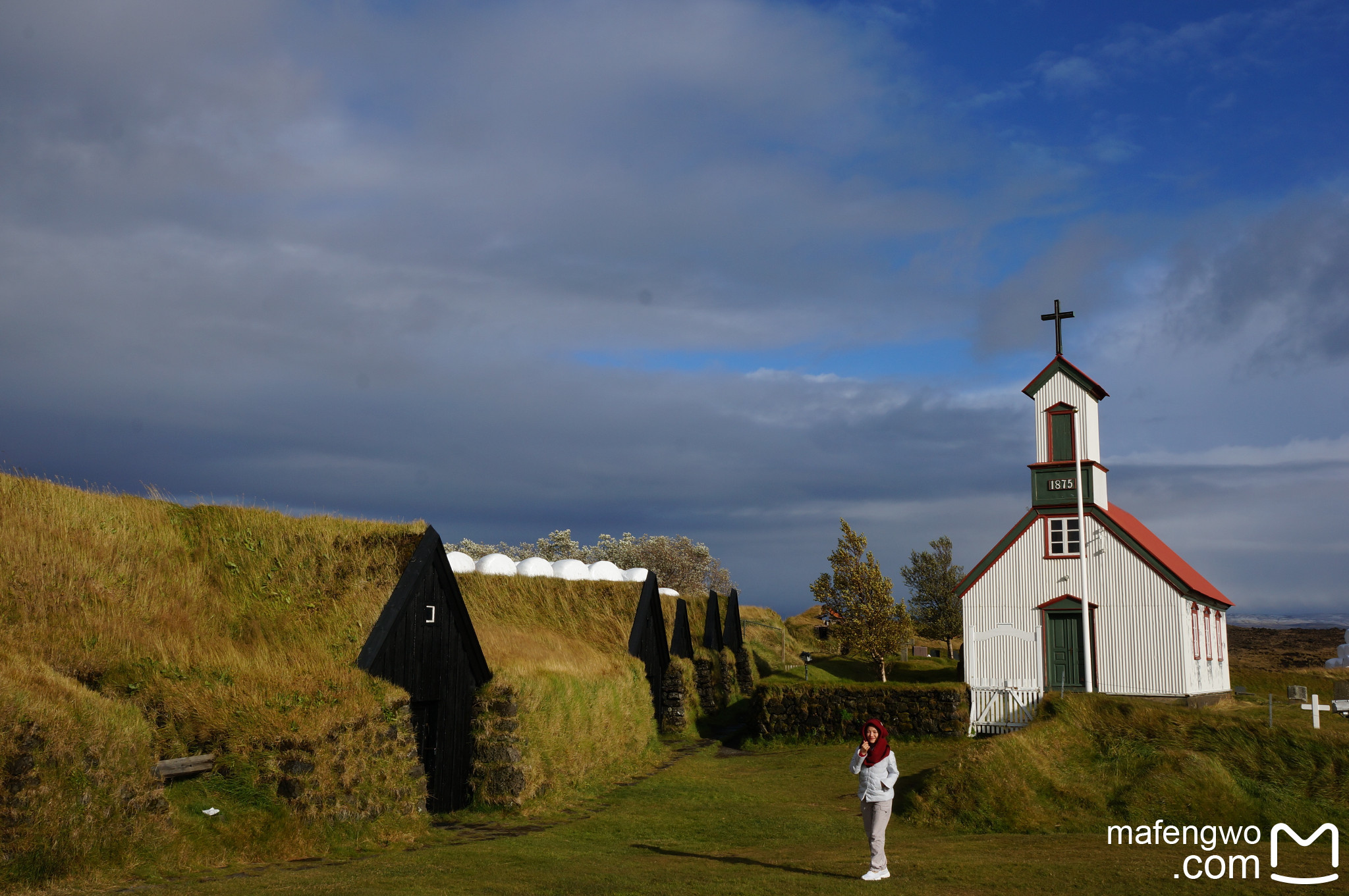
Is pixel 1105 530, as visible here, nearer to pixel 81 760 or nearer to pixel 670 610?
pixel 670 610

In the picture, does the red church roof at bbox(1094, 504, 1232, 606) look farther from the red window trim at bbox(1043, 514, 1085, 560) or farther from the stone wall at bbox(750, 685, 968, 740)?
the stone wall at bbox(750, 685, 968, 740)

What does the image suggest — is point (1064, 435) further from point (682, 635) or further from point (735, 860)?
point (735, 860)

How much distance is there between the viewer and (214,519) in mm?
19031

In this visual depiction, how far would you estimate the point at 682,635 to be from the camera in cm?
3841

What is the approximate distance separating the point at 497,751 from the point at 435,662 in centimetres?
221

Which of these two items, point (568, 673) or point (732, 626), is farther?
point (732, 626)

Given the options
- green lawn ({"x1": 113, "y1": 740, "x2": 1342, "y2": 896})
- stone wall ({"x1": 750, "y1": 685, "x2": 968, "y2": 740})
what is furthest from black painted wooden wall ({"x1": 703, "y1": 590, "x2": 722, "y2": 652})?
green lawn ({"x1": 113, "y1": 740, "x2": 1342, "y2": 896})

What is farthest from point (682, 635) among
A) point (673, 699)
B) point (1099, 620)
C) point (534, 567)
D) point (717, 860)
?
point (717, 860)

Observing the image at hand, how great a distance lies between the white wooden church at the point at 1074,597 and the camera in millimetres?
29359

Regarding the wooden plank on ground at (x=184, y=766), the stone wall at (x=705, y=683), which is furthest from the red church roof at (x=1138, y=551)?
the wooden plank on ground at (x=184, y=766)

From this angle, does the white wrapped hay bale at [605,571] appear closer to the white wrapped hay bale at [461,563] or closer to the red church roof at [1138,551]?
the white wrapped hay bale at [461,563]

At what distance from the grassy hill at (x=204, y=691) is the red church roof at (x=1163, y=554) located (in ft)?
63.8

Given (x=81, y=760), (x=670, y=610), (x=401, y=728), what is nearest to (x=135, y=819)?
(x=81, y=760)

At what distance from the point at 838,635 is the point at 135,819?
126 feet
